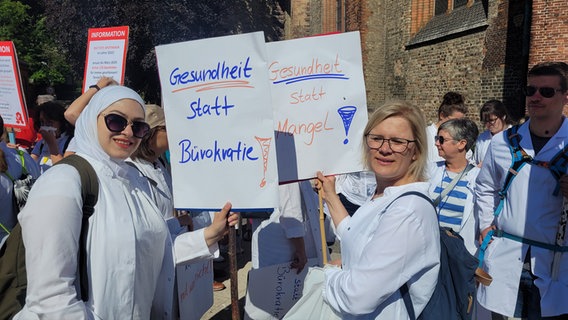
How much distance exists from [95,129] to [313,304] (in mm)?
1264

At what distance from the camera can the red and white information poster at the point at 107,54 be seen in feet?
11.9

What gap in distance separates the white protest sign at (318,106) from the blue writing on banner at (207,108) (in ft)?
1.50

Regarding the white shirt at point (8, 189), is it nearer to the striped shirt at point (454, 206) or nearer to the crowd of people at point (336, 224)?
the crowd of people at point (336, 224)

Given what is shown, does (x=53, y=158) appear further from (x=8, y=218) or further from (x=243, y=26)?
(x=243, y=26)

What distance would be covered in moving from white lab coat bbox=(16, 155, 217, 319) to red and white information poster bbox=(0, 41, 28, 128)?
2809mm

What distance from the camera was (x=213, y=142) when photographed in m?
2.32

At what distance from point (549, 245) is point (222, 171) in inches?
82.2

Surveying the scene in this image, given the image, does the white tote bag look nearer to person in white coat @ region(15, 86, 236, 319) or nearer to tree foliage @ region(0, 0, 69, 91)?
person in white coat @ region(15, 86, 236, 319)

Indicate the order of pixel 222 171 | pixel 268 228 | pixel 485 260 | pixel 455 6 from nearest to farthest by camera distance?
pixel 222 171 < pixel 485 260 < pixel 268 228 < pixel 455 6

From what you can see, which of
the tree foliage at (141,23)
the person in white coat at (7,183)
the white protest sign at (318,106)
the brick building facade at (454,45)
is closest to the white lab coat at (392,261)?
the white protest sign at (318,106)

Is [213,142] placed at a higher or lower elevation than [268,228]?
higher

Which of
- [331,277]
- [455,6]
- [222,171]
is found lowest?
[331,277]

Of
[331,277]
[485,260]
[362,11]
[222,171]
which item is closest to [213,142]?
[222,171]

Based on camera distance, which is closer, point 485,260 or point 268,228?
point 485,260
